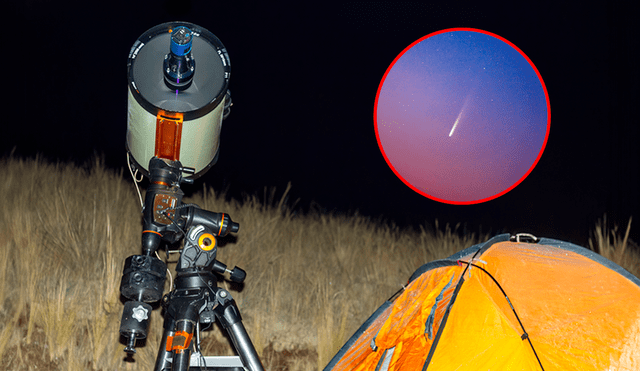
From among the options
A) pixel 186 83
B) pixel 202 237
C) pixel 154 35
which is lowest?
pixel 202 237

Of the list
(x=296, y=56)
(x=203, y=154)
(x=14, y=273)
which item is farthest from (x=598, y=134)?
(x=14, y=273)

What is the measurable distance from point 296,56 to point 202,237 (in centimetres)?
684

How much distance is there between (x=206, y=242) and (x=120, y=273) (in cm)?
162

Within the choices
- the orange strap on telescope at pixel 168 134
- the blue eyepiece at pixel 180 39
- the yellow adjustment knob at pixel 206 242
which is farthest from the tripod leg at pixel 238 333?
the blue eyepiece at pixel 180 39

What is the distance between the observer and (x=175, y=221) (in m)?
1.54

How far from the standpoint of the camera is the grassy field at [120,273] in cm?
254

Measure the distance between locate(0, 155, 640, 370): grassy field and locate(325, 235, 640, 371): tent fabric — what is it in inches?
41.3

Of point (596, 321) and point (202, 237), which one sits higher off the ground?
point (202, 237)

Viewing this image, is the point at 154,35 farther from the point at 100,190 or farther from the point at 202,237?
the point at 100,190

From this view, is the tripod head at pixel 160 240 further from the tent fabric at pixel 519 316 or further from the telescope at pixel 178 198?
the tent fabric at pixel 519 316

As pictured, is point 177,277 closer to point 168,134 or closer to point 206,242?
point 206,242

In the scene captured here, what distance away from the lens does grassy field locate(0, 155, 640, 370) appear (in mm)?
2545

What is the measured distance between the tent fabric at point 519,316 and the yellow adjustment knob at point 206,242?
847 mm

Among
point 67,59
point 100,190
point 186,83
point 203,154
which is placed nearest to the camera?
point 186,83
